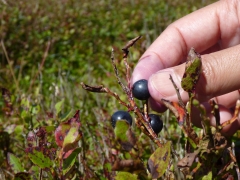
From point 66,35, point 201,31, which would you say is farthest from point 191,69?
point 66,35

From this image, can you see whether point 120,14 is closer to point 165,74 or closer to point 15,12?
point 15,12

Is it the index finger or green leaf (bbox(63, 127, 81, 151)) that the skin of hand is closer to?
the index finger

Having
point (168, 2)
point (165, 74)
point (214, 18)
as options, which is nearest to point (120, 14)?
point (168, 2)

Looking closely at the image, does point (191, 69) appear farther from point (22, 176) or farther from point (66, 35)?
point (66, 35)

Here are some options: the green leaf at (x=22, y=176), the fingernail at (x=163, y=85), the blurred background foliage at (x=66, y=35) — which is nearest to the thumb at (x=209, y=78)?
the fingernail at (x=163, y=85)

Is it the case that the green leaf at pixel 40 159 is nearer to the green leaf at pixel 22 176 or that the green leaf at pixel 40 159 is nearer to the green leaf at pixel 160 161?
the green leaf at pixel 22 176

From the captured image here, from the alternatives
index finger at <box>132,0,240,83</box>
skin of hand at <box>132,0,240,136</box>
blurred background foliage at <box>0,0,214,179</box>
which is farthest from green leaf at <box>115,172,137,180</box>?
blurred background foliage at <box>0,0,214,179</box>
